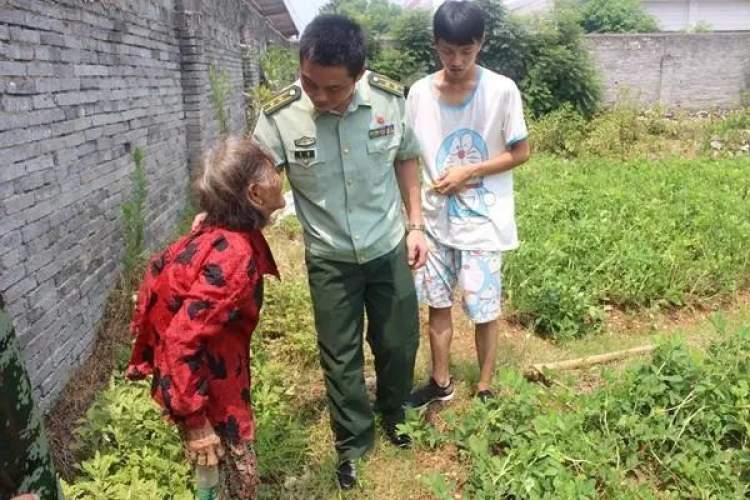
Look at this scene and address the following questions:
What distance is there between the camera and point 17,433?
854 millimetres

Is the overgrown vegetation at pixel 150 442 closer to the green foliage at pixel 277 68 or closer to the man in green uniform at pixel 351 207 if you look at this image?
the man in green uniform at pixel 351 207

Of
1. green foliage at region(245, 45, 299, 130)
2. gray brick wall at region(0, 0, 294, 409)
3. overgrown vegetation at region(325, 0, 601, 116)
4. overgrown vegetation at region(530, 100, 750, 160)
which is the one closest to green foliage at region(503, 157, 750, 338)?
gray brick wall at region(0, 0, 294, 409)

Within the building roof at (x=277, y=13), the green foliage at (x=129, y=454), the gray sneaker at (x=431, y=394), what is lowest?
the gray sneaker at (x=431, y=394)

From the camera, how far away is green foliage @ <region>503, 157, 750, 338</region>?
4.22 m

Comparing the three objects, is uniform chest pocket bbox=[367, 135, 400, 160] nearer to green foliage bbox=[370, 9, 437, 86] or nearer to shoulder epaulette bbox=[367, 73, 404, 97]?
shoulder epaulette bbox=[367, 73, 404, 97]

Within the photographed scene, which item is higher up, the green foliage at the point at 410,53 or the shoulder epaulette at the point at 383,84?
the green foliage at the point at 410,53

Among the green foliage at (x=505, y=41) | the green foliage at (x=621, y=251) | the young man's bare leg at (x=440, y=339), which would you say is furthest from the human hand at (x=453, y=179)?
the green foliage at (x=505, y=41)

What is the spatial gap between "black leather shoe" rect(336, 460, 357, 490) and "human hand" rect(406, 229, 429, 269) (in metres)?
0.86

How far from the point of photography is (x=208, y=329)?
168cm

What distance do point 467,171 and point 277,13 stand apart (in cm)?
1678

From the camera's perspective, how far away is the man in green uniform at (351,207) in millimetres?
2094

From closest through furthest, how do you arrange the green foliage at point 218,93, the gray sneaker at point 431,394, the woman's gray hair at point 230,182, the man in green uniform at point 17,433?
1. the man in green uniform at point 17,433
2. the woman's gray hair at point 230,182
3. the gray sneaker at point 431,394
4. the green foliage at point 218,93

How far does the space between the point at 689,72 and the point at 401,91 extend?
15552 mm

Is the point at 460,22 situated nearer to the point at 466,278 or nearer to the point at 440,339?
the point at 466,278
